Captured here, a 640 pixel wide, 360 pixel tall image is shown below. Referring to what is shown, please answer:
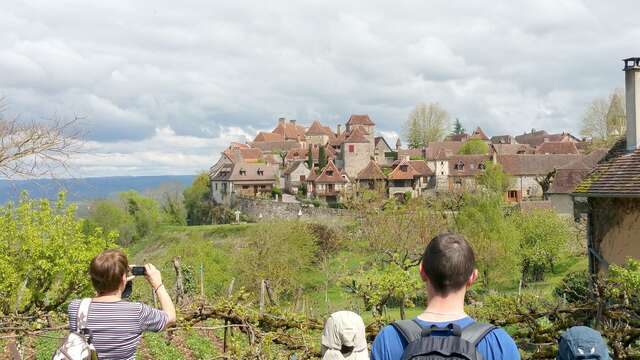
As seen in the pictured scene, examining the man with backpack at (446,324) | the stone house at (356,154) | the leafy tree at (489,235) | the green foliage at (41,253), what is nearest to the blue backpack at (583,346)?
the man with backpack at (446,324)

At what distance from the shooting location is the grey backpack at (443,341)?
283 cm

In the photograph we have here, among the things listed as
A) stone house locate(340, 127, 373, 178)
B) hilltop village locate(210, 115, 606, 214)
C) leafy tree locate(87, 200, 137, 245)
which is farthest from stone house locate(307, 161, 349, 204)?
leafy tree locate(87, 200, 137, 245)

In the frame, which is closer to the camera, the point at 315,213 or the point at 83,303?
the point at 83,303

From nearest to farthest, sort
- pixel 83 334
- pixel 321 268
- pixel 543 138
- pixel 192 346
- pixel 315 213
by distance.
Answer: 1. pixel 83 334
2. pixel 192 346
3. pixel 321 268
4. pixel 315 213
5. pixel 543 138

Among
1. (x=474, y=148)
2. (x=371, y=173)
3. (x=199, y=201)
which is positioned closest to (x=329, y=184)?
(x=371, y=173)

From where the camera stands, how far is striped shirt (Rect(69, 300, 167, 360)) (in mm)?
4328

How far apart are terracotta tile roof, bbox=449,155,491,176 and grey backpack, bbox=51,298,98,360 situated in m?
73.6

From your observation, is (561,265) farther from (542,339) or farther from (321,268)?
(542,339)

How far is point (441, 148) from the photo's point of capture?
280ft

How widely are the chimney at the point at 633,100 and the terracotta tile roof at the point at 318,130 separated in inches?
3900

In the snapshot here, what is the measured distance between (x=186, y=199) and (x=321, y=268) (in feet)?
165

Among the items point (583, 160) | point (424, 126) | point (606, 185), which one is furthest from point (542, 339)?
point (424, 126)

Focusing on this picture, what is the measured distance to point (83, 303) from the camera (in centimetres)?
439

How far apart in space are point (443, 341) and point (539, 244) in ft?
120
